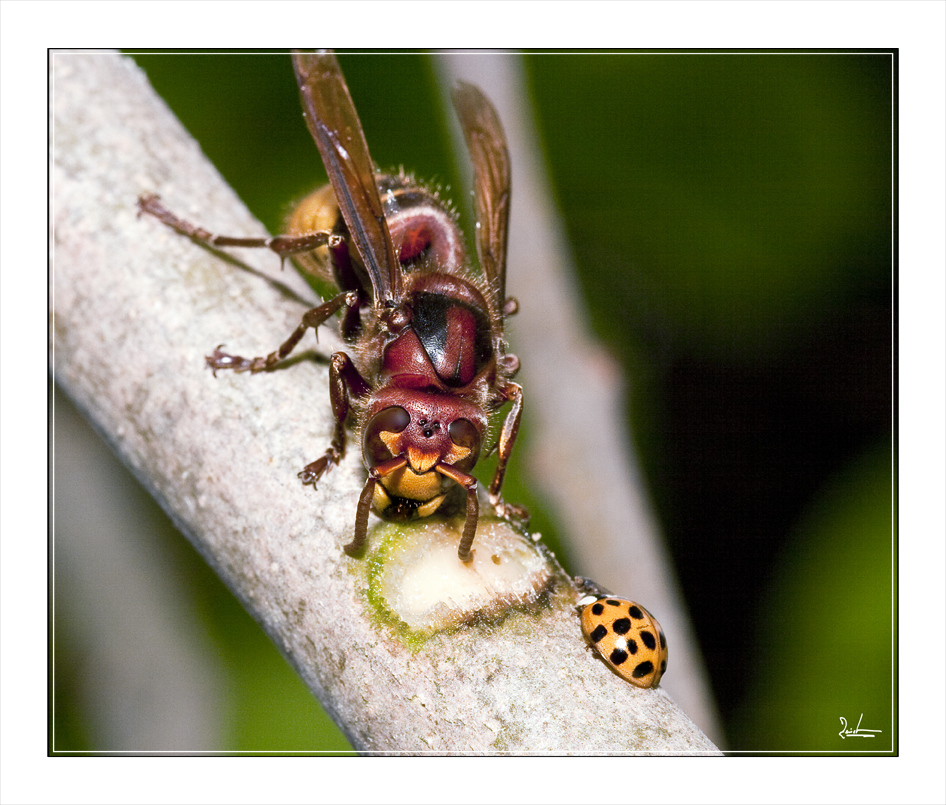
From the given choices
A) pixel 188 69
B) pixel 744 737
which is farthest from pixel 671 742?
pixel 188 69

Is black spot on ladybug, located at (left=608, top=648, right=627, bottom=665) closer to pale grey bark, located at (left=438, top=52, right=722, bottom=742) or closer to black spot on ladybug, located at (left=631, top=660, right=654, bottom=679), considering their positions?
black spot on ladybug, located at (left=631, top=660, right=654, bottom=679)
